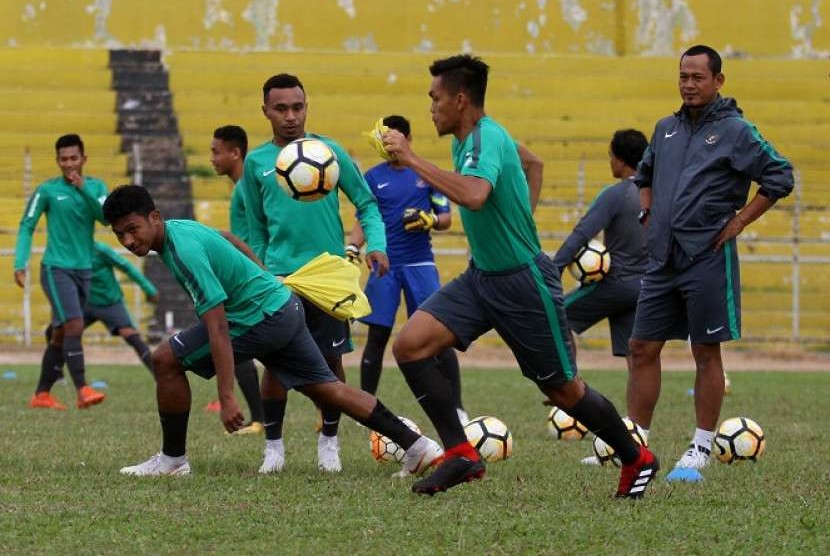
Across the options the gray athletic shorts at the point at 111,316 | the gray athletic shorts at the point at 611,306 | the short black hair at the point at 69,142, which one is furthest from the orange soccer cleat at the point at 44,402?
the gray athletic shorts at the point at 611,306

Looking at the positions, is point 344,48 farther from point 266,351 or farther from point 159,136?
point 266,351

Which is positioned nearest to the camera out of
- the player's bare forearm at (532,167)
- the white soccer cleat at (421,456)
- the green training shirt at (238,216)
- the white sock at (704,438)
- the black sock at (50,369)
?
the white soccer cleat at (421,456)

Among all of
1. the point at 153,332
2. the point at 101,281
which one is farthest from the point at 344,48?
the point at 101,281

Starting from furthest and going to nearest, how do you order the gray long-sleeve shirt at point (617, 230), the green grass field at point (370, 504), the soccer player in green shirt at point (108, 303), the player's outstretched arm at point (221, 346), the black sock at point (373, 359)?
the soccer player in green shirt at point (108, 303)
the black sock at point (373, 359)
the gray long-sleeve shirt at point (617, 230)
the player's outstretched arm at point (221, 346)
the green grass field at point (370, 504)

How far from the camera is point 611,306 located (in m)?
9.86

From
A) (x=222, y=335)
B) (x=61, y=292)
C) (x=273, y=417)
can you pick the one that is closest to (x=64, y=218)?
(x=61, y=292)

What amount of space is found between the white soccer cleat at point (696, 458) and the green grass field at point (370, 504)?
63 millimetres

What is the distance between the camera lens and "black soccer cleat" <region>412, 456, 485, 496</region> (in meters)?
6.11

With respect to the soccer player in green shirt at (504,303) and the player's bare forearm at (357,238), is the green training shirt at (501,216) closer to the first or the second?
the soccer player in green shirt at (504,303)

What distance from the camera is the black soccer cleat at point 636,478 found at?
6.08 meters

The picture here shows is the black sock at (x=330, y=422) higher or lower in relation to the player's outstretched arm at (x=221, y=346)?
lower

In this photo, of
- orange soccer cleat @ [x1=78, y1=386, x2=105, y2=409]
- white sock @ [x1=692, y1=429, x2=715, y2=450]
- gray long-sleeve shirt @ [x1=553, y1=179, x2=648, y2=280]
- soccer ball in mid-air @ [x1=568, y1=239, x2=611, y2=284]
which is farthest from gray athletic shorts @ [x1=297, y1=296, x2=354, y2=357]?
orange soccer cleat @ [x1=78, y1=386, x2=105, y2=409]

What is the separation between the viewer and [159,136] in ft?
78.9

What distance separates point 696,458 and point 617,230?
250 centimetres
